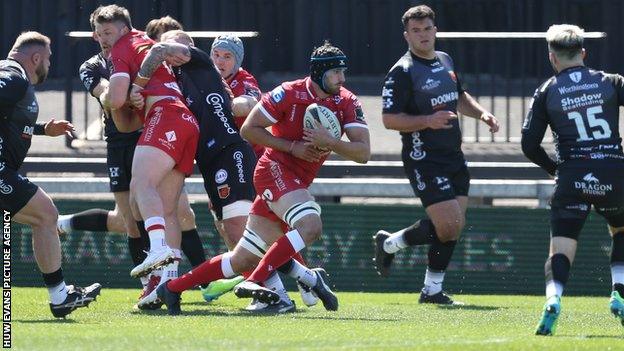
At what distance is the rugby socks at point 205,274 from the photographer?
10055 mm

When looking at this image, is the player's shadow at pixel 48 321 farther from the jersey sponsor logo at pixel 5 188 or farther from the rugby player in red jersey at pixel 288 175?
the jersey sponsor logo at pixel 5 188

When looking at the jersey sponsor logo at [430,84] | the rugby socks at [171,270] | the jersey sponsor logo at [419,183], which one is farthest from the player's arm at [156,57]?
the jersey sponsor logo at [419,183]

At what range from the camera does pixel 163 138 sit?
10.4 m

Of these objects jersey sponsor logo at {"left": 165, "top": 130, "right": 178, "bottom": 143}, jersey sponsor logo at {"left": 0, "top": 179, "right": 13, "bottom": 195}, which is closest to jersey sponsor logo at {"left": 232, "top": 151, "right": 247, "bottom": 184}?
jersey sponsor logo at {"left": 165, "top": 130, "right": 178, "bottom": 143}

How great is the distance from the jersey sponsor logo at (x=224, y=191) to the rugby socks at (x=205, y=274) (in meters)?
0.80

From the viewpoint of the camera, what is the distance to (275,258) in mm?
10133

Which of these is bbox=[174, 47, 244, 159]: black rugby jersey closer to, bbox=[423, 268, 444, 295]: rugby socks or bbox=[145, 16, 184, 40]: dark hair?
bbox=[145, 16, 184, 40]: dark hair

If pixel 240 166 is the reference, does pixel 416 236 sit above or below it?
below

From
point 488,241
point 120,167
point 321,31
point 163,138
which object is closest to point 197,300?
point 120,167

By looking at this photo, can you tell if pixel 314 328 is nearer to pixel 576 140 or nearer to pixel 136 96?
pixel 576 140

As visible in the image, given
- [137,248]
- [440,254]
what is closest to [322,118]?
[440,254]

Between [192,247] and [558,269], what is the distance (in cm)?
385

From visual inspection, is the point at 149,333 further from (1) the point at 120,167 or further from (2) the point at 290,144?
(1) the point at 120,167

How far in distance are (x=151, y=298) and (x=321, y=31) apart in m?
8.20
